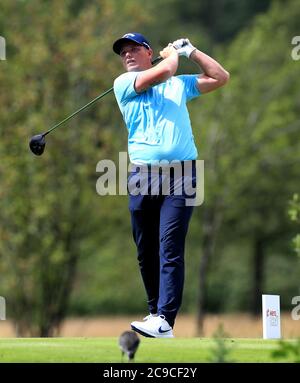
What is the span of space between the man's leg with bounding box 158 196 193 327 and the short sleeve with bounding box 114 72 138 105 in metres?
Result: 0.82

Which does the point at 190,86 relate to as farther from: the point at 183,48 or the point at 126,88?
the point at 126,88

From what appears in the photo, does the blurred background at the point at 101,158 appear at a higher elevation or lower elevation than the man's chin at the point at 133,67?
higher

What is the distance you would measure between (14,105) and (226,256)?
1750cm

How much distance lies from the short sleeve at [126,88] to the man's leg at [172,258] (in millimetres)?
821

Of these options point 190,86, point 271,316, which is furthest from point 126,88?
point 271,316

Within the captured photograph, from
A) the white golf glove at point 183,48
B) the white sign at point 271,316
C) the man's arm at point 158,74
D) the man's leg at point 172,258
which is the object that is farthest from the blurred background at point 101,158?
the man's arm at point 158,74

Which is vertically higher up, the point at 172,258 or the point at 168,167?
the point at 168,167

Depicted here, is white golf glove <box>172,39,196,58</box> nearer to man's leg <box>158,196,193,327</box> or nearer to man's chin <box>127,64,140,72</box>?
man's chin <box>127,64,140,72</box>

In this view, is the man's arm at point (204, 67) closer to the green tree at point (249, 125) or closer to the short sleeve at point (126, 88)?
the short sleeve at point (126, 88)

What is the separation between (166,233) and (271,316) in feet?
3.47

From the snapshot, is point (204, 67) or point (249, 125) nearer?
point (204, 67)

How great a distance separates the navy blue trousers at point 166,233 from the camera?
8578 millimetres

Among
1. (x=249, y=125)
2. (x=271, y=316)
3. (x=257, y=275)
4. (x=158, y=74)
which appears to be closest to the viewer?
(x=158, y=74)

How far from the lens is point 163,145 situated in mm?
8531
